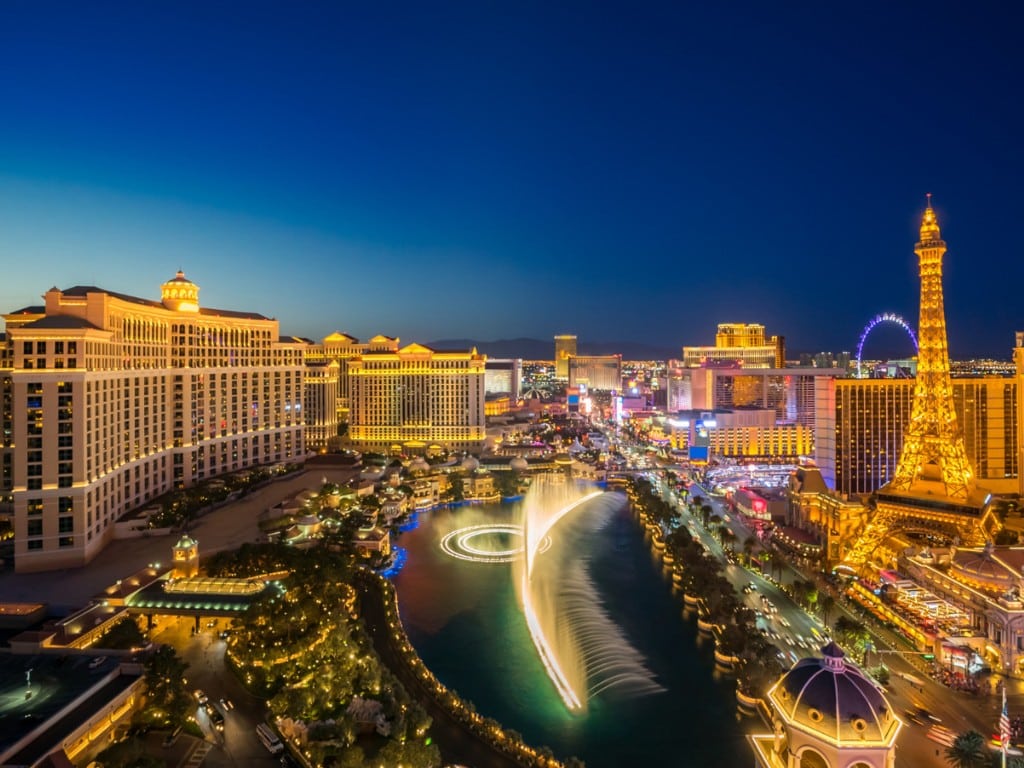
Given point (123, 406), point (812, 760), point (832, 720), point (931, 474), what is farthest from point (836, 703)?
point (123, 406)

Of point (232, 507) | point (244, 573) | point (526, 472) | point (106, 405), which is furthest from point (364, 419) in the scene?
point (244, 573)

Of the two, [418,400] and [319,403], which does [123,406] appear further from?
[418,400]

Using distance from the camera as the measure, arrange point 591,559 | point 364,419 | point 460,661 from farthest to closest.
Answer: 1. point 364,419
2. point 591,559
3. point 460,661

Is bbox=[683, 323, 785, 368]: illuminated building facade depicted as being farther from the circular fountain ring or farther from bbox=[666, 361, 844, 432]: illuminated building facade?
the circular fountain ring

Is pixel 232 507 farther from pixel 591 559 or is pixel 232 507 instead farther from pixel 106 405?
pixel 591 559

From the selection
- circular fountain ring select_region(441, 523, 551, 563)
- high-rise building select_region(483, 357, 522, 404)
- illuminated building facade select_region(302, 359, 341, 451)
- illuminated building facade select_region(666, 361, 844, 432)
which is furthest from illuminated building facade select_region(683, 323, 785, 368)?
circular fountain ring select_region(441, 523, 551, 563)

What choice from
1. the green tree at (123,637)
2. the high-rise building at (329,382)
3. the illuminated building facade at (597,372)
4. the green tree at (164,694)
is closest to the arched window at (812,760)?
the green tree at (164,694)
